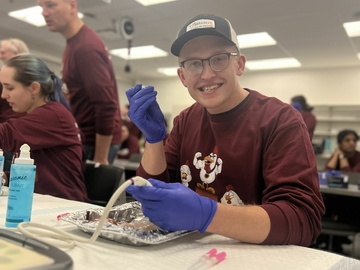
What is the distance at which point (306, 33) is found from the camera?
425 centimetres

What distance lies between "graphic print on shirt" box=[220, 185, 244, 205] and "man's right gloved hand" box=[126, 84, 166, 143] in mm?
254

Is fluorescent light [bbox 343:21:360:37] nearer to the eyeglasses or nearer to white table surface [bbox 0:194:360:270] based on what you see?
the eyeglasses

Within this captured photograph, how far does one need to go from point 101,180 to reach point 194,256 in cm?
94

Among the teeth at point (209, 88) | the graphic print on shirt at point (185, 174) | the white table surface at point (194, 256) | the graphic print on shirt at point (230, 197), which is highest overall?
the teeth at point (209, 88)

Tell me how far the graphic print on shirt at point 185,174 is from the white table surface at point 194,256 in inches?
12.0

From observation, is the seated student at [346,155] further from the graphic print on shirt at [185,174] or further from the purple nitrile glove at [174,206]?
the purple nitrile glove at [174,206]

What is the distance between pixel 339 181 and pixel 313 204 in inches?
72.5

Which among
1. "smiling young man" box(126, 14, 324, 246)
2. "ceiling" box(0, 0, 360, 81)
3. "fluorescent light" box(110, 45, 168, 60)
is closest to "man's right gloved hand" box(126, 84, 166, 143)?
"smiling young man" box(126, 14, 324, 246)

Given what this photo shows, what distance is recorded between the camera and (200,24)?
0.94 m

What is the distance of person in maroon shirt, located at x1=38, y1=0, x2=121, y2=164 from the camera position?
184 cm

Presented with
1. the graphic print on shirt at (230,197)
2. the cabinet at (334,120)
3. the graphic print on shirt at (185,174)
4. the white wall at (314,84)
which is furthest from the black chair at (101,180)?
the cabinet at (334,120)

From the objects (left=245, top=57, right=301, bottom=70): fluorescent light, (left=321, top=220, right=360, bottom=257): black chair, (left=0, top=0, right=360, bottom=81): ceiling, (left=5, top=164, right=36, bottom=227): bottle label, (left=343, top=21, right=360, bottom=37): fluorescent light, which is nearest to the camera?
(left=5, top=164, right=36, bottom=227): bottle label

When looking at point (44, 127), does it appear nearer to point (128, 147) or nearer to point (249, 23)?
point (128, 147)

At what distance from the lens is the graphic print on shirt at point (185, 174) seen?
1047 mm
